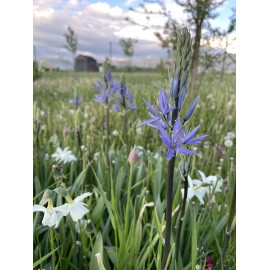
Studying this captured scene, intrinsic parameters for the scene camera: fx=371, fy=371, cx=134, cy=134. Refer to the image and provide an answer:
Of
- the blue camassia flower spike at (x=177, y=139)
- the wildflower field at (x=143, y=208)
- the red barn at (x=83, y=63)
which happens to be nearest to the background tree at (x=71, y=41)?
the red barn at (x=83, y=63)

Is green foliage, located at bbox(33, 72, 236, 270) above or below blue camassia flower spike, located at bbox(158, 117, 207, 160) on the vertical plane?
below

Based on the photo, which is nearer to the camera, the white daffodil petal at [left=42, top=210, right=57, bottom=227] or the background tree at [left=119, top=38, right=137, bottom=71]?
the white daffodil petal at [left=42, top=210, right=57, bottom=227]

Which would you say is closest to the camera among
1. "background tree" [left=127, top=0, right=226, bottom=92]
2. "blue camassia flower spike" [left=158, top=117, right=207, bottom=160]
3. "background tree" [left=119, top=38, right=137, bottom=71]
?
"blue camassia flower spike" [left=158, top=117, right=207, bottom=160]

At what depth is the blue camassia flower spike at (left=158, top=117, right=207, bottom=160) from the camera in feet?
2.02

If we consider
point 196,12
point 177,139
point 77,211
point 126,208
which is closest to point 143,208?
point 126,208

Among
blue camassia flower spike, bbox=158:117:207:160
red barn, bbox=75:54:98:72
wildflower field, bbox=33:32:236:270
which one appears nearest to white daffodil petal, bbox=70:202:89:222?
wildflower field, bbox=33:32:236:270

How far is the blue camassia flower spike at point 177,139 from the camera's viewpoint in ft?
2.02

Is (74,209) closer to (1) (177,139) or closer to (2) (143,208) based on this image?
(2) (143,208)

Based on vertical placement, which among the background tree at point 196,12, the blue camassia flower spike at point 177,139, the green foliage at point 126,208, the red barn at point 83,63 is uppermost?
the background tree at point 196,12

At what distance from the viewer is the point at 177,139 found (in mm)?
643

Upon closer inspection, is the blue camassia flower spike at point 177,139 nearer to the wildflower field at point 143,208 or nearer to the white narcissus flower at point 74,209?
the wildflower field at point 143,208

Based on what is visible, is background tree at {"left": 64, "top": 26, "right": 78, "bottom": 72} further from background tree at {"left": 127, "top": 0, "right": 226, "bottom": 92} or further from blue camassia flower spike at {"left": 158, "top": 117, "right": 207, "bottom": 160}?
blue camassia flower spike at {"left": 158, "top": 117, "right": 207, "bottom": 160}
